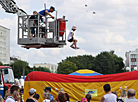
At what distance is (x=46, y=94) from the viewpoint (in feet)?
34.3

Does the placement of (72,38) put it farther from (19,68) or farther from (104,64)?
(19,68)

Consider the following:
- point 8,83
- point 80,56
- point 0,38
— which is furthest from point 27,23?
point 0,38

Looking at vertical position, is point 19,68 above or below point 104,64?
below

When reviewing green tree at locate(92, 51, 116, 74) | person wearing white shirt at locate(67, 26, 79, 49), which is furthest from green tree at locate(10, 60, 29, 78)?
person wearing white shirt at locate(67, 26, 79, 49)

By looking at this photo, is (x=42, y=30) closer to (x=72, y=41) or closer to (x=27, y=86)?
(x=72, y=41)

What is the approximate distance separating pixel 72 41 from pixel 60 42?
71 centimetres

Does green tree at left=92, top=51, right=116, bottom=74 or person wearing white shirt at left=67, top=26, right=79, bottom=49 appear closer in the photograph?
person wearing white shirt at left=67, top=26, right=79, bottom=49

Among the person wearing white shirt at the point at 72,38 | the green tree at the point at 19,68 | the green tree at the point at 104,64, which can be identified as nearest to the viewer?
the person wearing white shirt at the point at 72,38

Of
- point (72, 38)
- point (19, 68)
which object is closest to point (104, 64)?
point (19, 68)

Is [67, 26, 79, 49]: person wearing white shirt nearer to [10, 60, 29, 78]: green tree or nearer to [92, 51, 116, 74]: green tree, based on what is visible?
[92, 51, 116, 74]: green tree

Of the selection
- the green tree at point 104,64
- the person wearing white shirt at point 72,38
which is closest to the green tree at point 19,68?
the green tree at point 104,64

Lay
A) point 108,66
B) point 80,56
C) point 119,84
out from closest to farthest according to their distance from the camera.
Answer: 1. point 119,84
2. point 108,66
3. point 80,56

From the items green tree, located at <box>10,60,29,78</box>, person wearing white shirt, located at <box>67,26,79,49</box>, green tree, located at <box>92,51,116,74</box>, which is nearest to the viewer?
person wearing white shirt, located at <box>67,26,79,49</box>

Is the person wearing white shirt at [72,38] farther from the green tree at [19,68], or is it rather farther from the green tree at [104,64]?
the green tree at [19,68]
